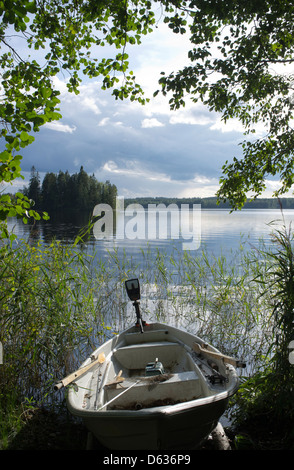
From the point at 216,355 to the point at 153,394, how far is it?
0.91 meters

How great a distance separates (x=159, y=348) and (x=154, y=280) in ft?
13.6

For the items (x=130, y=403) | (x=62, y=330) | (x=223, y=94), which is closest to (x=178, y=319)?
(x=62, y=330)

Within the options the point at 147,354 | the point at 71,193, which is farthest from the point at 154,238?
the point at 71,193

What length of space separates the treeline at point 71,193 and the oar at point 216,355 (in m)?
46.9

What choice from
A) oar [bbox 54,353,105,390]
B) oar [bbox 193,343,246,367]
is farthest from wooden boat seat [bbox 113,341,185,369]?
oar [bbox 54,353,105,390]

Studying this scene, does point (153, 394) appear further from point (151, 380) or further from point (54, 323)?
point (54, 323)

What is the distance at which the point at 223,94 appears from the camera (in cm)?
573

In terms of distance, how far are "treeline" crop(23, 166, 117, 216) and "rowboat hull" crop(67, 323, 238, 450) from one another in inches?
1833

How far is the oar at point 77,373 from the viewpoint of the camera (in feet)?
11.0

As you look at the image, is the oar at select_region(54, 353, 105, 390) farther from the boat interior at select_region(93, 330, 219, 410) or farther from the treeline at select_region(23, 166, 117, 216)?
the treeline at select_region(23, 166, 117, 216)

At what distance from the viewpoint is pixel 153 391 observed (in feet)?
12.4

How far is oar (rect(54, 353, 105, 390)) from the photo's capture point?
3356 millimetres

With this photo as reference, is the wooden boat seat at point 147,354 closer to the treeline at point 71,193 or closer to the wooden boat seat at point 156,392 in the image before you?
the wooden boat seat at point 156,392

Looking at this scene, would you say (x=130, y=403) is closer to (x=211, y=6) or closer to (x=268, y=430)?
(x=268, y=430)
